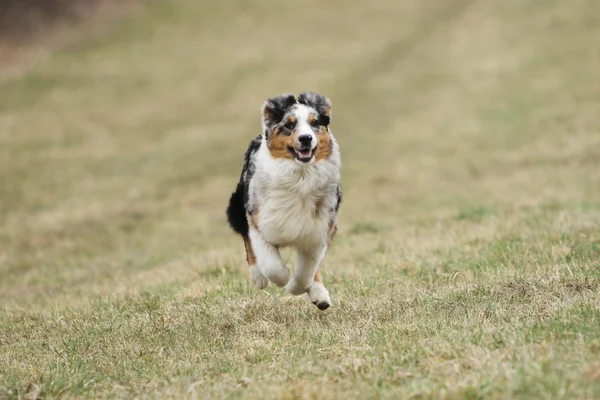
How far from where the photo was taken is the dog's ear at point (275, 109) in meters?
7.23

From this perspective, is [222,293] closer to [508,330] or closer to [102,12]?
[508,330]

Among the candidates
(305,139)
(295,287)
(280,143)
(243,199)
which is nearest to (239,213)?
(243,199)

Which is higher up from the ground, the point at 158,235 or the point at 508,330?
the point at 508,330

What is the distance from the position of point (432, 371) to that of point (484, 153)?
724 inches

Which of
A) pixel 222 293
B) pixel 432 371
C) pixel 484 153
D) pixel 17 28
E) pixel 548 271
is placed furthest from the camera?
pixel 17 28

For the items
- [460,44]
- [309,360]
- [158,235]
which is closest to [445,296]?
[309,360]

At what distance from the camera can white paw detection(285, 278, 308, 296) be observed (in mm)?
7723

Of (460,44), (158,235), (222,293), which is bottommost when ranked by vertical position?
(158,235)

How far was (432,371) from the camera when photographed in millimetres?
5516

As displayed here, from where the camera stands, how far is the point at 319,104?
7.34 m

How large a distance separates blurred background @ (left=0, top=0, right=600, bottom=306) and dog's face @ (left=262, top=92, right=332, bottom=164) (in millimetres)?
Answer: 2581

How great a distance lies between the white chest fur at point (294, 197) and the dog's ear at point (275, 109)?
0.29 metres

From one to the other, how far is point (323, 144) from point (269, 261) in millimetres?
1212

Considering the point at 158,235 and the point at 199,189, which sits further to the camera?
the point at 199,189
